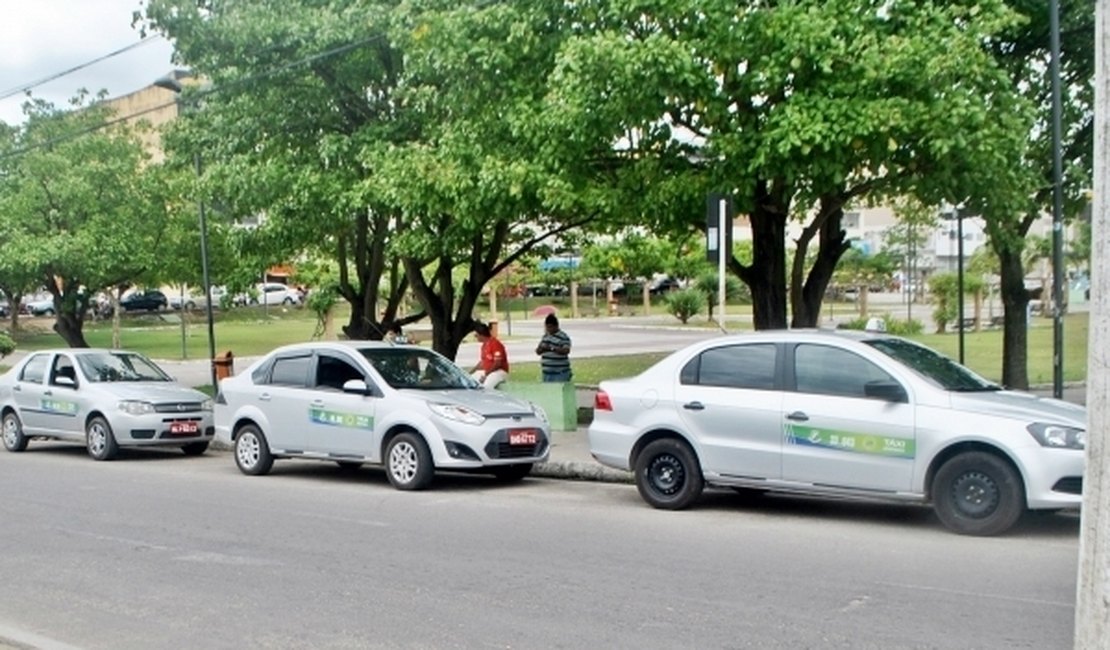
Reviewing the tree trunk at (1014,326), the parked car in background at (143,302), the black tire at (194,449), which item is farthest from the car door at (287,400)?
the parked car in background at (143,302)

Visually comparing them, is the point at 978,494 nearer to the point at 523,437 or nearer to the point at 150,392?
the point at 523,437

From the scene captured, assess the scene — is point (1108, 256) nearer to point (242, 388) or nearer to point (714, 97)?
point (714, 97)

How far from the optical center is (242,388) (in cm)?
1554

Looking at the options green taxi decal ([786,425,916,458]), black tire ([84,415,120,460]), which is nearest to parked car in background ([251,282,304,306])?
black tire ([84,415,120,460])

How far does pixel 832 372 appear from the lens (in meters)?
11.0

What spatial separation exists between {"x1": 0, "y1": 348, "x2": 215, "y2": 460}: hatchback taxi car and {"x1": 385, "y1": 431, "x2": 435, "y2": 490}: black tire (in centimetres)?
516

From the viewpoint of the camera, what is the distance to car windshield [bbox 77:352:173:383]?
18500 millimetres

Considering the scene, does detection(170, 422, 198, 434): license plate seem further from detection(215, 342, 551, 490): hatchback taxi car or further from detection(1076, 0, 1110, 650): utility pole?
detection(1076, 0, 1110, 650): utility pole

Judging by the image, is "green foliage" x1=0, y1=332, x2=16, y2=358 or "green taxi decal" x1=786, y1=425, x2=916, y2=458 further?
"green foliage" x1=0, y1=332, x2=16, y2=358

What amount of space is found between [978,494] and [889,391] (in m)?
1.07

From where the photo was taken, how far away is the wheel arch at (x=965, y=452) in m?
9.84

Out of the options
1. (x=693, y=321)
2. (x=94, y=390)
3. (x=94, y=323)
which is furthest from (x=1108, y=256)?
(x=94, y=323)

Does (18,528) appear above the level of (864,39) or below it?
below

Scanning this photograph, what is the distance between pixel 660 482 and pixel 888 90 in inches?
196
